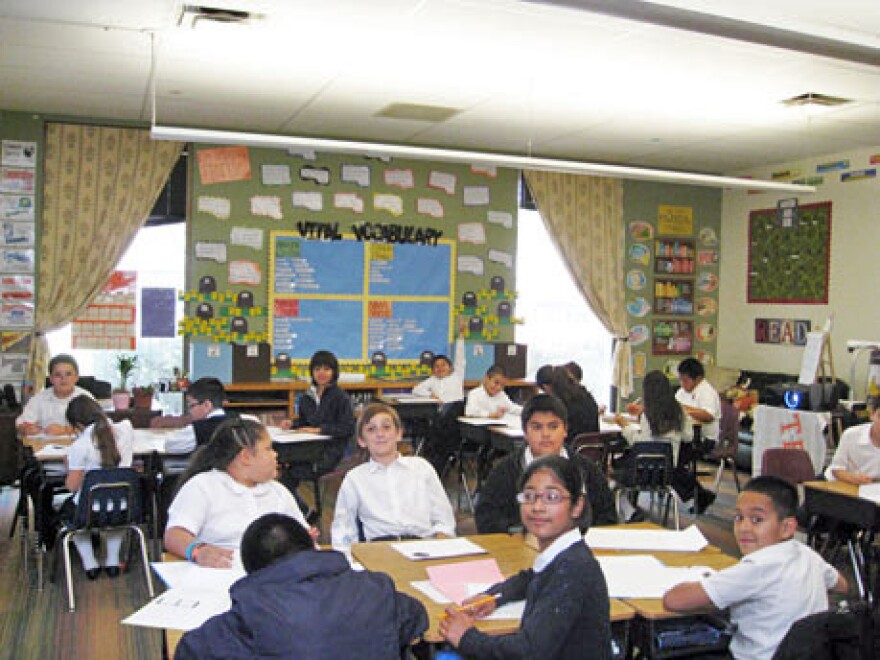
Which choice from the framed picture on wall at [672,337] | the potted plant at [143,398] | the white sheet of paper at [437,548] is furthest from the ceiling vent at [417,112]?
the white sheet of paper at [437,548]

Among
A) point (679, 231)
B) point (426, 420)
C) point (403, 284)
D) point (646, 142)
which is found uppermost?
point (646, 142)

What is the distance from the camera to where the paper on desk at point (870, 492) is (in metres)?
4.65

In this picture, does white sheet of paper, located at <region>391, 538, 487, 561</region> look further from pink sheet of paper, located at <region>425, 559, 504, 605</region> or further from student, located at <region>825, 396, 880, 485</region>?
student, located at <region>825, 396, 880, 485</region>

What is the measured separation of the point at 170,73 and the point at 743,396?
20.8ft

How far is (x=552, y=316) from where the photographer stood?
10.4 meters

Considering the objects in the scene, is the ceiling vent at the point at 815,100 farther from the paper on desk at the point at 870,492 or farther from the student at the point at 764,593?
the student at the point at 764,593

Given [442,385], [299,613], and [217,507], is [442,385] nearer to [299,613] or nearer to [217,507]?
[217,507]

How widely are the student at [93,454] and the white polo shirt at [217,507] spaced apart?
165 cm

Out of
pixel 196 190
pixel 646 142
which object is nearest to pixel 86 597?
pixel 196 190

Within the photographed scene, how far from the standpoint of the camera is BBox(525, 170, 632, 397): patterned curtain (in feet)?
33.2

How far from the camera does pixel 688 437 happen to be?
22.2 ft

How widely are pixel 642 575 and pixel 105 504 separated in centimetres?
301

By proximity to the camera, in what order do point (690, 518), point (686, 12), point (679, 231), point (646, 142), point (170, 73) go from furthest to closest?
point (679, 231) → point (646, 142) → point (690, 518) → point (170, 73) → point (686, 12)

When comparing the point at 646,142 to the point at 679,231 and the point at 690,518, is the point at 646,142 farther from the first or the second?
the point at 690,518
